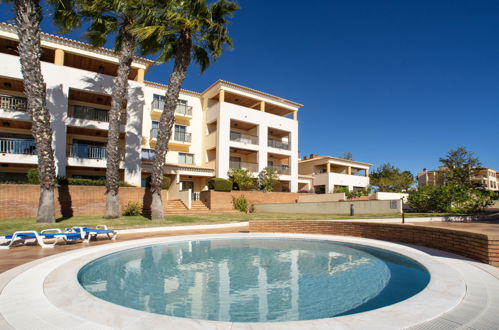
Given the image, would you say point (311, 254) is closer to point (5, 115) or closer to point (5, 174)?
point (5, 115)

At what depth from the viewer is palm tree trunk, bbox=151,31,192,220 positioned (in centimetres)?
1692

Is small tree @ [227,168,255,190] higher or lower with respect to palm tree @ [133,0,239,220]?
lower

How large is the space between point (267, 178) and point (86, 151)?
53.7ft

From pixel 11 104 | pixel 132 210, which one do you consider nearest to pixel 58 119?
pixel 11 104

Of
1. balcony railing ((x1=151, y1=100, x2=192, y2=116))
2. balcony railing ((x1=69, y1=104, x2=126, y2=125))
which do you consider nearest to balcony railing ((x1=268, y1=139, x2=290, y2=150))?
balcony railing ((x1=151, y1=100, x2=192, y2=116))

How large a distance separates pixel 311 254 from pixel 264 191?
19.8 metres

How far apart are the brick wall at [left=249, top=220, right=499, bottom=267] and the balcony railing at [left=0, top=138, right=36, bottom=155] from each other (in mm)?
17238

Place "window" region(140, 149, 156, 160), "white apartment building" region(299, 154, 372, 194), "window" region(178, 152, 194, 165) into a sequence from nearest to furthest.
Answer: "window" region(140, 149, 156, 160)
"window" region(178, 152, 194, 165)
"white apartment building" region(299, 154, 372, 194)

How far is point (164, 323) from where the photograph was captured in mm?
3500

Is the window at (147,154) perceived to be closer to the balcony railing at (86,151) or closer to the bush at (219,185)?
the balcony railing at (86,151)

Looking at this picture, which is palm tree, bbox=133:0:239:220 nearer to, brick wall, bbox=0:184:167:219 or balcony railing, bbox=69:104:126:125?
brick wall, bbox=0:184:167:219

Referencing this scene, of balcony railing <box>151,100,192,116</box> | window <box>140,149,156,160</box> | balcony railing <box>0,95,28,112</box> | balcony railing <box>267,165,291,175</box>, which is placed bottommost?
balcony railing <box>267,165,291,175</box>

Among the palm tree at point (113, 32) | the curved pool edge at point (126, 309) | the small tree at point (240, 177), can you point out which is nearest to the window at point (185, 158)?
the small tree at point (240, 177)

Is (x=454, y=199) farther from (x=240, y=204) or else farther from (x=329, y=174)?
(x=329, y=174)
